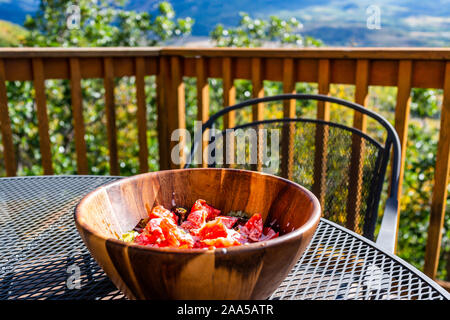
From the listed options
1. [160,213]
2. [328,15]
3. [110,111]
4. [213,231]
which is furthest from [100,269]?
[328,15]

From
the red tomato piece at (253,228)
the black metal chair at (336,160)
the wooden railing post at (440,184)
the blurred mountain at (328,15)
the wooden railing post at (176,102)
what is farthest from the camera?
the blurred mountain at (328,15)

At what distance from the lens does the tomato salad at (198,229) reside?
2.15 ft

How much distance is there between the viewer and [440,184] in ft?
6.19

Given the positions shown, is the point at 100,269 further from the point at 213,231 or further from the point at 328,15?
the point at 328,15

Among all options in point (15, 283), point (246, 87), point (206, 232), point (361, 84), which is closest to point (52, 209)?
point (15, 283)

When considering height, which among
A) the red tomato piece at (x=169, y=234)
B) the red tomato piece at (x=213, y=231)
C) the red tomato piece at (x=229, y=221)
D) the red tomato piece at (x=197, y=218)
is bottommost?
the red tomato piece at (x=229, y=221)

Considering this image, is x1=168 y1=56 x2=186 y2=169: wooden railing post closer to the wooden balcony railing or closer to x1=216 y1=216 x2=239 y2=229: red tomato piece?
the wooden balcony railing

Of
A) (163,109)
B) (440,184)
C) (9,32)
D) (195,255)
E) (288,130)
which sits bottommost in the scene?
(440,184)

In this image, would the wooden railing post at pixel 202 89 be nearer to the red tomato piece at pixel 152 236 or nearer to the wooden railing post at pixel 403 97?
the wooden railing post at pixel 403 97

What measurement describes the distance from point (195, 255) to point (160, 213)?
1.00 ft

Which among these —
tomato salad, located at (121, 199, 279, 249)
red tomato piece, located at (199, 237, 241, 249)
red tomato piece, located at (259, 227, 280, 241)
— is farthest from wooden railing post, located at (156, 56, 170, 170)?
red tomato piece, located at (199, 237, 241, 249)

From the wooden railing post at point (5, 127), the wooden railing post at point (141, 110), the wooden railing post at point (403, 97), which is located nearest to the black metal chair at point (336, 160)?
the wooden railing post at point (403, 97)

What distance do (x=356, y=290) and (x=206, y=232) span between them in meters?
0.27

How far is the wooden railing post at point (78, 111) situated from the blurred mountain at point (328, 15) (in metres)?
2.78
